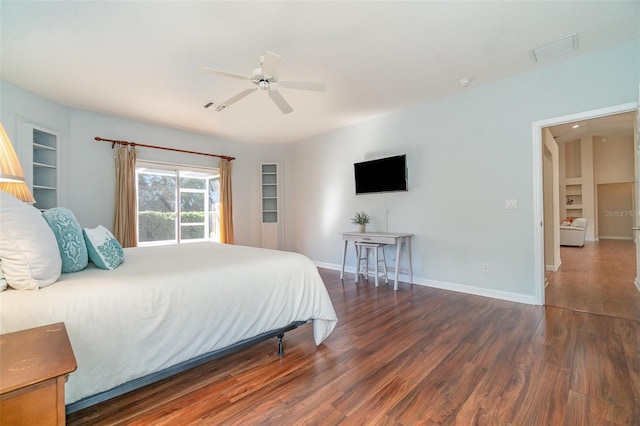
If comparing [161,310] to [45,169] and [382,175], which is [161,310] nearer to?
[382,175]

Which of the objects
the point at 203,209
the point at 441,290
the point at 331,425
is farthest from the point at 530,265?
the point at 203,209

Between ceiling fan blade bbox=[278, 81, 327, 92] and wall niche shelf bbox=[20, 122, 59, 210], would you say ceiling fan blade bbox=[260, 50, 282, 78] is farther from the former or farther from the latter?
wall niche shelf bbox=[20, 122, 59, 210]

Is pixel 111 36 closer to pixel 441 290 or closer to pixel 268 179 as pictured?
pixel 268 179

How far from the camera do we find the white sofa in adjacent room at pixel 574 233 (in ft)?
24.9

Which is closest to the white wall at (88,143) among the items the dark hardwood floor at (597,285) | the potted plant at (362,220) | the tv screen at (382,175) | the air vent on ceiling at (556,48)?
the tv screen at (382,175)

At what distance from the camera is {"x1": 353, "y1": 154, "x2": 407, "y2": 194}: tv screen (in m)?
4.25

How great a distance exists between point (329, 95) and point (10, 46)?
10.4ft

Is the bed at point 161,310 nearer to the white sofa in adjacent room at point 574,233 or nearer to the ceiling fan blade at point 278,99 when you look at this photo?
the ceiling fan blade at point 278,99

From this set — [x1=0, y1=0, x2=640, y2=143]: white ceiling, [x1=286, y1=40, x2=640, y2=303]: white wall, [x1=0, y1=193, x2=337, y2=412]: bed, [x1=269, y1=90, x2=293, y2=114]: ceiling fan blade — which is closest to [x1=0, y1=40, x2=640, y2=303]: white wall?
[x1=286, y1=40, x2=640, y2=303]: white wall

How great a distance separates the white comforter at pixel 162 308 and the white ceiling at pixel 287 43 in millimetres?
1899

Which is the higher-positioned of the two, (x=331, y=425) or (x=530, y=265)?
(x=530, y=265)

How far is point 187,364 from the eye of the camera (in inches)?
65.7

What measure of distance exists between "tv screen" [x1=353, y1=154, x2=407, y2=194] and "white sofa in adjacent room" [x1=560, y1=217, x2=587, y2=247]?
6.61m

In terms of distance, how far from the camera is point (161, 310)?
1562 mm
